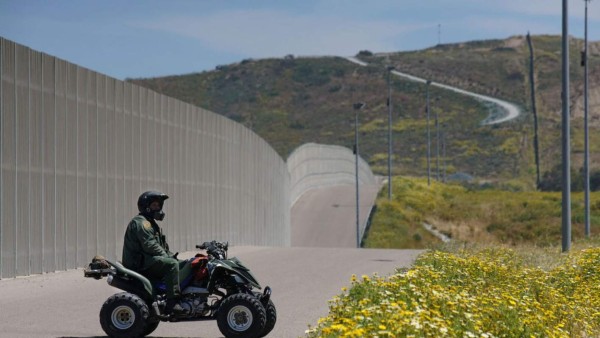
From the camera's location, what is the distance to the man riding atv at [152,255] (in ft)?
41.3

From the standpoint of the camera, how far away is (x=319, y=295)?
62.7 ft

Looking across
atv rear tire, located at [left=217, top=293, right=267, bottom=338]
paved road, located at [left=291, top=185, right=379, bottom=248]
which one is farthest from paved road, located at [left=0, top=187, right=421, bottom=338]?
paved road, located at [left=291, top=185, right=379, bottom=248]

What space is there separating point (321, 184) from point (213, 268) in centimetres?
7399

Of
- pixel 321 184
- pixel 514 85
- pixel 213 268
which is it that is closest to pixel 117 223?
pixel 213 268

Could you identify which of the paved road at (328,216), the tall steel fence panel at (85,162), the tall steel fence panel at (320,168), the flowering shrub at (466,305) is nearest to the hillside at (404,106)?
the tall steel fence panel at (320,168)

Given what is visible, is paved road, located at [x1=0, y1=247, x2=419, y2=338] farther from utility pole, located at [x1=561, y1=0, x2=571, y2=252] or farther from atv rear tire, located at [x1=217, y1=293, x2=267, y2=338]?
utility pole, located at [x1=561, y1=0, x2=571, y2=252]

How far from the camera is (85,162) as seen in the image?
86.2ft

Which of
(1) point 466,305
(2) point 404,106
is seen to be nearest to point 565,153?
(1) point 466,305

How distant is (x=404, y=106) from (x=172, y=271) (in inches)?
5922

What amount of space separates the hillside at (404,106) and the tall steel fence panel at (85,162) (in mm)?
77868

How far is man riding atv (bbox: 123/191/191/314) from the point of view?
12.6 m

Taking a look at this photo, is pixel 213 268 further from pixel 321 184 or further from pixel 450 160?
pixel 450 160

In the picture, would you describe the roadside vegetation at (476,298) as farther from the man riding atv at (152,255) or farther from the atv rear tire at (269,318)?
the man riding atv at (152,255)

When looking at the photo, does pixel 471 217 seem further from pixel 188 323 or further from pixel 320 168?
pixel 188 323
